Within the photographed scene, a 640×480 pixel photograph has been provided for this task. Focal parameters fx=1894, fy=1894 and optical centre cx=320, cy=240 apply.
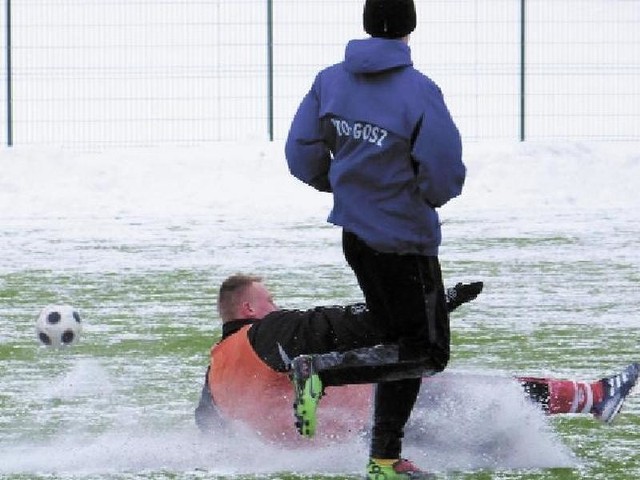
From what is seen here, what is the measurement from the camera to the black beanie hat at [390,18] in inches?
275

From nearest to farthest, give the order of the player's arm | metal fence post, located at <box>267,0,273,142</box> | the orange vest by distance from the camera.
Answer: the orange vest
the player's arm
metal fence post, located at <box>267,0,273,142</box>

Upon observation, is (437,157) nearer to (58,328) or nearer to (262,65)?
(58,328)

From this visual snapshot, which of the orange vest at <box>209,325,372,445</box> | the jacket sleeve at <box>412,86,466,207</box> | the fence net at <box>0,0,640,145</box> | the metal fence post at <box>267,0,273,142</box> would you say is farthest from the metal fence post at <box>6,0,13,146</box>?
the jacket sleeve at <box>412,86,466,207</box>

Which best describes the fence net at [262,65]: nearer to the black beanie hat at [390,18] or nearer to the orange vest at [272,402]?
the orange vest at [272,402]

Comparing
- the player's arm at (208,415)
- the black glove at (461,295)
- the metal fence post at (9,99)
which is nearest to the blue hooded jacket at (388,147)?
the black glove at (461,295)

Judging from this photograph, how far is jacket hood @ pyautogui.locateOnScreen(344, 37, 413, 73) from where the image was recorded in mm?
6832

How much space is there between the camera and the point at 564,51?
27859 mm

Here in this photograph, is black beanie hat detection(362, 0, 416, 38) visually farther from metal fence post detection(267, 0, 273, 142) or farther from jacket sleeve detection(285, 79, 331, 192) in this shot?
metal fence post detection(267, 0, 273, 142)

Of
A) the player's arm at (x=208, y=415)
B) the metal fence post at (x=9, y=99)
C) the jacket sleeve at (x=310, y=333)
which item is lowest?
the player's arm at (x=208, y=415)

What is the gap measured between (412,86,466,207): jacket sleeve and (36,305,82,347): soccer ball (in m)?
3.96

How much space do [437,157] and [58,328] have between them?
409cm

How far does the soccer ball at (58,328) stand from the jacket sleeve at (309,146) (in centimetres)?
341

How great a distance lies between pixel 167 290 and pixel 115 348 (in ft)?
10.7

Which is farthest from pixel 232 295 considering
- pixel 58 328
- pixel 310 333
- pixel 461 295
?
pixel 58 328
